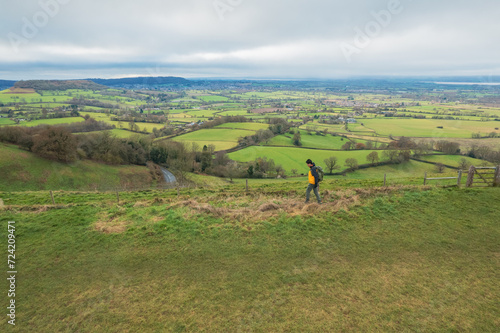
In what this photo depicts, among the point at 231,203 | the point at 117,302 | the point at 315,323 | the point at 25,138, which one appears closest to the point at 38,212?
the point at 117,302

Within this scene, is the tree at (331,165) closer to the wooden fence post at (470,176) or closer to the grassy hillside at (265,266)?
the wooden fence post at (470,176)

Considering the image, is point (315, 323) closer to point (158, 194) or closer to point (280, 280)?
point (280, 280)

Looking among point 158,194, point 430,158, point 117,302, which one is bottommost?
point 430,158

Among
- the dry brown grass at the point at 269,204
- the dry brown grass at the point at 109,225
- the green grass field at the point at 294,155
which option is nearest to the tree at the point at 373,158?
the green grass field at the point at 294,155

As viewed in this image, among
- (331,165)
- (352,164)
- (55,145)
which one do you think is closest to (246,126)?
(331,165)

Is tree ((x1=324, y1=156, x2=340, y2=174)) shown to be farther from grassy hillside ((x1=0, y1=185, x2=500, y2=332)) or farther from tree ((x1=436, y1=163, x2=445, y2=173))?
grassy hillside ((x1=0, y1=185, x2=500, y2=332))

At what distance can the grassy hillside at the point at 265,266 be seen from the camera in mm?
6770

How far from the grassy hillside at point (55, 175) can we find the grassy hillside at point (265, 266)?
2462 cm

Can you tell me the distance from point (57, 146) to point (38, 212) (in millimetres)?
30401

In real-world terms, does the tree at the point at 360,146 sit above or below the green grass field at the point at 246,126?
below

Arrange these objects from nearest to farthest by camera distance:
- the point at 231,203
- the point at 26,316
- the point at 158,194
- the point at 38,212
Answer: the point at 26,316 < the point at 38,212 < the point at 231,203 < the point at 158,194

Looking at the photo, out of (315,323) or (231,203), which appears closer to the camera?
(315,323)

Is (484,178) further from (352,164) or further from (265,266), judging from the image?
(352,164)

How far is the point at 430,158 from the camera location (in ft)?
179
